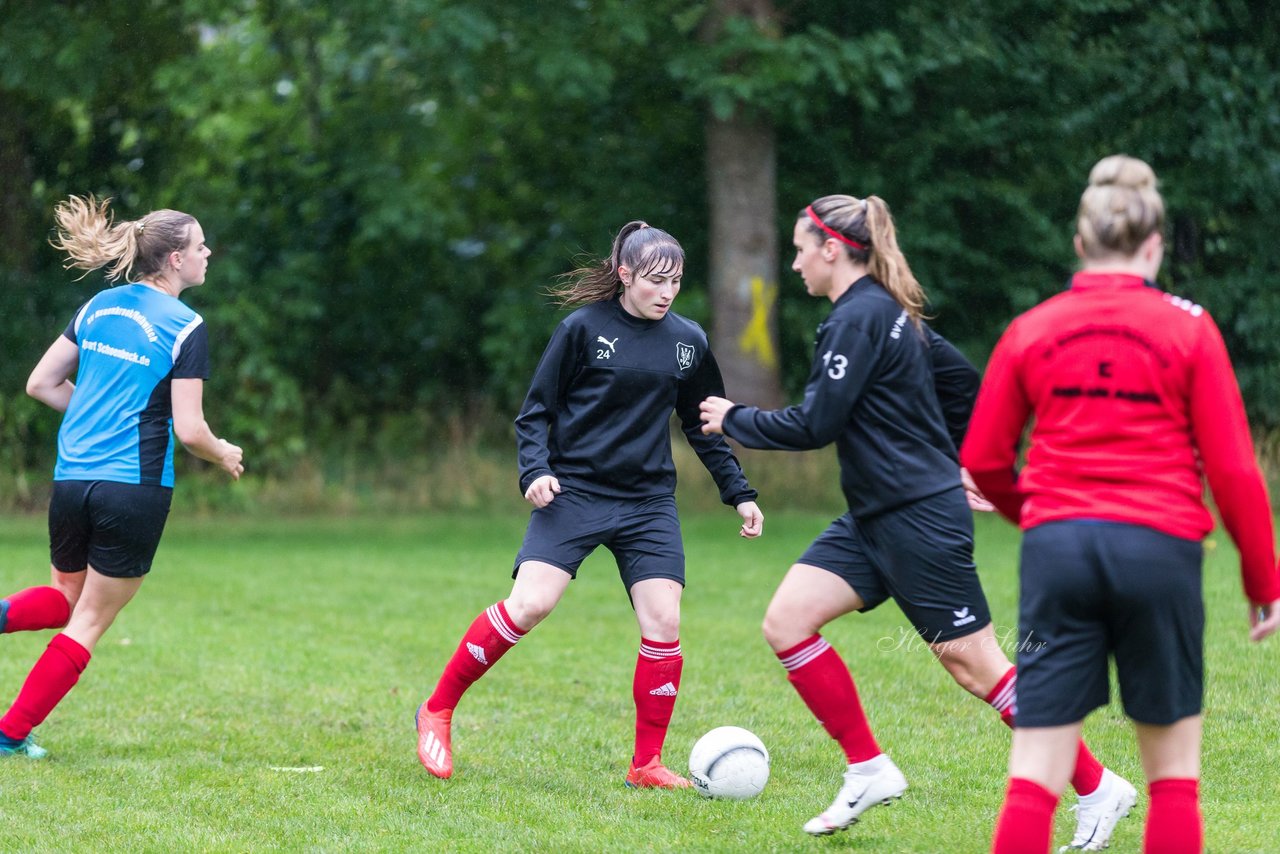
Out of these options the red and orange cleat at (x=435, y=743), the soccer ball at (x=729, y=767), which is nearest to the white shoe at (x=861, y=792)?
the soccer ball at (x=729, y=767)

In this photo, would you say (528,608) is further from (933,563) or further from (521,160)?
(521,160)

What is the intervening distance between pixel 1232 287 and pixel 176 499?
12.0 metres

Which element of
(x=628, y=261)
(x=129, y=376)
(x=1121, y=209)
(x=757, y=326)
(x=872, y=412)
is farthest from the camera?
(x=757, y=326)

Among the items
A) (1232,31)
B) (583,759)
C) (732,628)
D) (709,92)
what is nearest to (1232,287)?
(1232,31)

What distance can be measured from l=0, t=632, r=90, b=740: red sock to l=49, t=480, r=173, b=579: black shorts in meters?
0.34

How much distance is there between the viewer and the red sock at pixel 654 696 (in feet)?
18.0

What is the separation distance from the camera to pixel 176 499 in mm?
17156

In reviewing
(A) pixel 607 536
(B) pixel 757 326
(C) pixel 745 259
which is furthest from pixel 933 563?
(C) pixel 745 259

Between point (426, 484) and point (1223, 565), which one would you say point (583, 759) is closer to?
point (1223, 565)

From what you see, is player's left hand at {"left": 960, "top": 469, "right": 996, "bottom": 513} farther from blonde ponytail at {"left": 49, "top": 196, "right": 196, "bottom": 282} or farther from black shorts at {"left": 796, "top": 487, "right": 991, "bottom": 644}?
blonde ponytail at {"left": 49, "top": 196, "right": 196, "bottom": 282}

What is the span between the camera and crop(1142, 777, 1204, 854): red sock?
348 centimetres

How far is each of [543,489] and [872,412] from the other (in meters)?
1.35

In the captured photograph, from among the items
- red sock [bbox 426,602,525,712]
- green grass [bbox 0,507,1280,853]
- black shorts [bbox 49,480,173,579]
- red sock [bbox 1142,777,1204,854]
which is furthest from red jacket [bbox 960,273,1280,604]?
black shorts [bbox 49,480,173,579]

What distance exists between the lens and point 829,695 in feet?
15.1
